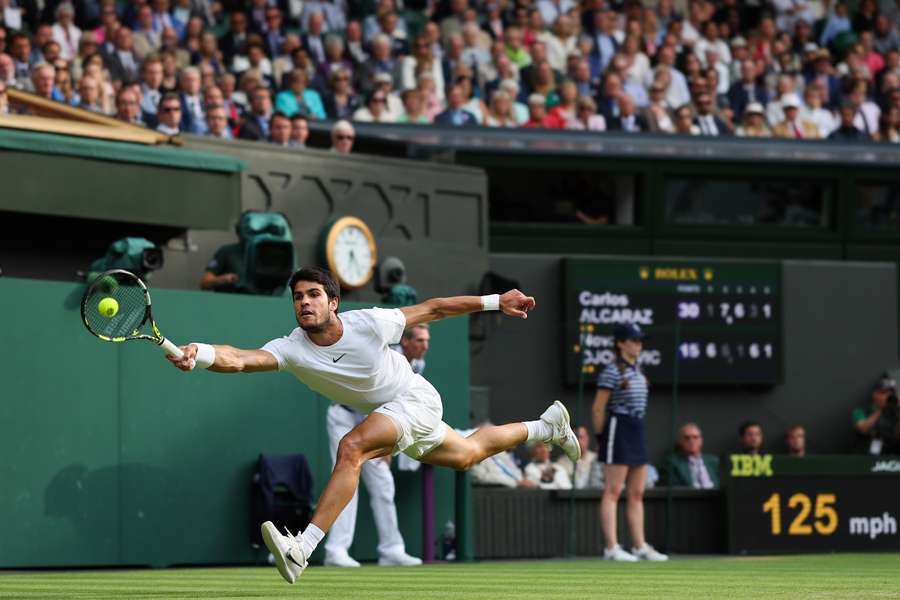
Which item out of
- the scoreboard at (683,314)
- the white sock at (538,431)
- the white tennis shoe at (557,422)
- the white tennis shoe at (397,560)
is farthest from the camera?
the scoreboard at (683,314)

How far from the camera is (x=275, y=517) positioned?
46.9 ft

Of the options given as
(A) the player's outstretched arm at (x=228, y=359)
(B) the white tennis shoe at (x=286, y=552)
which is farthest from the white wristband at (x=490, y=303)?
(B) the white tennis shoe at (x=286, y=552)

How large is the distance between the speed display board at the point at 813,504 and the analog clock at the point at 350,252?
4134mm

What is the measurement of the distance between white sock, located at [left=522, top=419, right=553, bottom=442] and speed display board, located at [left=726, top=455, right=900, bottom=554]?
16.9 ft

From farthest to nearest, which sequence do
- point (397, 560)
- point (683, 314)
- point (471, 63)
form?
point (471, 63), point (683, 314), point (397, 560)

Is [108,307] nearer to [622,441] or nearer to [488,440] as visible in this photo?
[488,440]

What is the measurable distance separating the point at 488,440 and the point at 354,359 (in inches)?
49.8

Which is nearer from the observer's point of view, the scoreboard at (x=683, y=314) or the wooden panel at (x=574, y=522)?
the wooden panel at (x=574, y=522)

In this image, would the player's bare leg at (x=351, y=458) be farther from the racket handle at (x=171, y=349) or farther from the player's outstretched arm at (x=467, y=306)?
the racket handle at (x=171, y=349)

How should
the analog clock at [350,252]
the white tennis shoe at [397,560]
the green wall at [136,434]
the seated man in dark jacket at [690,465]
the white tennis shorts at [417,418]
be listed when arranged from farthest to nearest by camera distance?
the seated man in dark jacket at [690,465] < the analog clock at [350,252] < the white tennis shoe at [397,560] < the green wall at [136,434] < the white tennis shorts at [417,418]

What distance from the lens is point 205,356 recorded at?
355 inches

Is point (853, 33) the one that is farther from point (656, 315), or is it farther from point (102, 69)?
point (102, 69)

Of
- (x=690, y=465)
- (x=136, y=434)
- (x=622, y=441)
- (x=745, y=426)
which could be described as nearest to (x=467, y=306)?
(x=136, y=434)

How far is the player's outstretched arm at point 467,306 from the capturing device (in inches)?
391
